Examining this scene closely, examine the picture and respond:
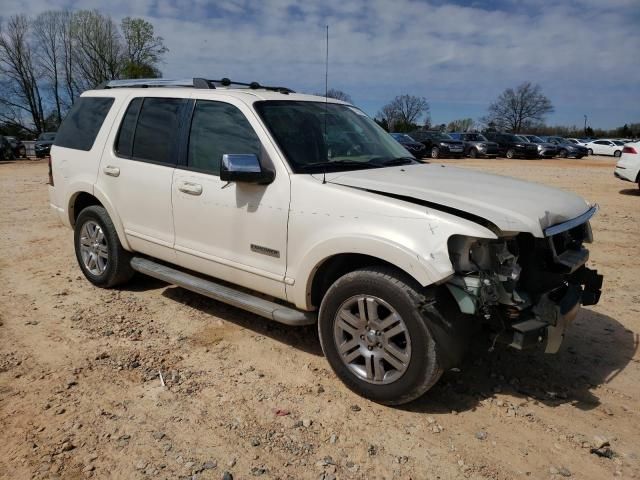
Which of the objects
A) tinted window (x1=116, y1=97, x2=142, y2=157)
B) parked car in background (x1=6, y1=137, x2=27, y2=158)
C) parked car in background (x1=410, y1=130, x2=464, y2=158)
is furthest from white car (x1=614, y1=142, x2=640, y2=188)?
parked car in background (x1=6, y1=137, x2=27, y2=158)

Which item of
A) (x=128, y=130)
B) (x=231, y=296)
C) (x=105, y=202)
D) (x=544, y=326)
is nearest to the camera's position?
(x=544, y=326)

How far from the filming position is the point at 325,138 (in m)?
3.99

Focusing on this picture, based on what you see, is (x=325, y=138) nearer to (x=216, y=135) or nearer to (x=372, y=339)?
(x=216, y=135)

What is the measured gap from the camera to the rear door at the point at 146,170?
434 centimetres

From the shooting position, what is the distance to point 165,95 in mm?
4539

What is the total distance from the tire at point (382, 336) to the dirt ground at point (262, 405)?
0.18 m

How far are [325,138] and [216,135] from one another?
865 mm

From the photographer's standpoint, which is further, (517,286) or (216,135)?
(216,135)

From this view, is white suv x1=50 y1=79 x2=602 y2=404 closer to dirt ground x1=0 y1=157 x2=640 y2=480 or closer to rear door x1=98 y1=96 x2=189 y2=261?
rear door x1=98 y1=96 x2=189 y2=261

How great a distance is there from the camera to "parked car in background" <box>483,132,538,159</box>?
32.6 metres

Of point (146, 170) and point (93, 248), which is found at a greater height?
point (146, 170)

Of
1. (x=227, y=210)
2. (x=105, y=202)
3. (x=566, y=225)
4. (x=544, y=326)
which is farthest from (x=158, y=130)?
(x=544, y=326)

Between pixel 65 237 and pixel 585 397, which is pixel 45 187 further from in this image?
pixel 585 397

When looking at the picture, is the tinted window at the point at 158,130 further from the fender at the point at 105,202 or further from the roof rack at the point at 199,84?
the fender at the point at 105,202
